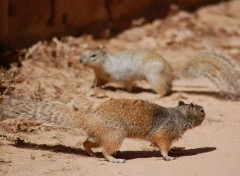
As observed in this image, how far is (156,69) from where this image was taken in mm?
11477

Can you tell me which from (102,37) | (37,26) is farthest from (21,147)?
(102,37)

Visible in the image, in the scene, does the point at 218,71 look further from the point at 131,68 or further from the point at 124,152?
the point at 124,152

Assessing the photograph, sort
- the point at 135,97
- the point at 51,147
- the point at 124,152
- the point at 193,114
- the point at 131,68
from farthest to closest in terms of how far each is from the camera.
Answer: the point at 131,68, the point at 135,97, the point at 193,114, the point at 124,152, the point at 51,147

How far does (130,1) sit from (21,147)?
830cm

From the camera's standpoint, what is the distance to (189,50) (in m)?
14.6

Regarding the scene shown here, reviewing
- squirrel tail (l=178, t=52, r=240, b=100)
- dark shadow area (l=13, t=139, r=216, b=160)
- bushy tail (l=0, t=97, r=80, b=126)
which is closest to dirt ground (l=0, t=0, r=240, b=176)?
dark shadow area (l=13, t=139, r=216, b=160)

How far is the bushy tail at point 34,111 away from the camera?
7.76 m

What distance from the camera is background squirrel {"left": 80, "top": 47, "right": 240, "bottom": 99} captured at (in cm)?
1117

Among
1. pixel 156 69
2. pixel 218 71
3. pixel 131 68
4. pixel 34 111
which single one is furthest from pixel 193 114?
pixel 131 68

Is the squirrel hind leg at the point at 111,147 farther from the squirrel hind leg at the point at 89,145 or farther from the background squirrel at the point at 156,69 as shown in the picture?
the background squirrel at the point at 156,69

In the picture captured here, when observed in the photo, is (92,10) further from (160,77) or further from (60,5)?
(160,77)

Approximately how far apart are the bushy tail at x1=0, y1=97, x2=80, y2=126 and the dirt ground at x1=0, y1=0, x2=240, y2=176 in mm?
504

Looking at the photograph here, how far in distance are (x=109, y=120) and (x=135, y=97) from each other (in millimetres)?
3627

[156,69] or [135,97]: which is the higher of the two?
[156,69]
